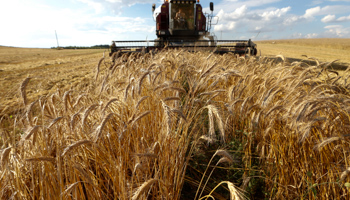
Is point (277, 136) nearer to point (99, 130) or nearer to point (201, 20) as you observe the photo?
point (99, 130)

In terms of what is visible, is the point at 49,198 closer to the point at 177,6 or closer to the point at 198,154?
the point at 198,154

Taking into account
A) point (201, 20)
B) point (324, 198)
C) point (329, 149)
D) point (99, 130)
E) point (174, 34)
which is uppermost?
point (201, 20)

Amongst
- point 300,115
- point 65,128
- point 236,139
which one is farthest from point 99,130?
point 236,139

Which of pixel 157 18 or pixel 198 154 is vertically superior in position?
pixel 157 18

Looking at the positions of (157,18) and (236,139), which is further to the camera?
(157,18)

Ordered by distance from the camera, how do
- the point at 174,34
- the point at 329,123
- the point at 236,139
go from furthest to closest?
the point at 174,34
the point at 236,139
the point at 329,123

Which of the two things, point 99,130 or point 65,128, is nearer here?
point 99,130

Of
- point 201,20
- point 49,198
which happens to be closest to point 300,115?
point 49,198

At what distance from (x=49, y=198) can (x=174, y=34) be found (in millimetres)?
10994

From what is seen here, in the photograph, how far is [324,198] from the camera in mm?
1601

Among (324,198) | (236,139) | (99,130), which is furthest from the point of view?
(236,139)

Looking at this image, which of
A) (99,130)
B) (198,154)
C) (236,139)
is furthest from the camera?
(236,139)

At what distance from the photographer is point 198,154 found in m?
2.21

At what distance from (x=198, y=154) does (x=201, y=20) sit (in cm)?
1110
